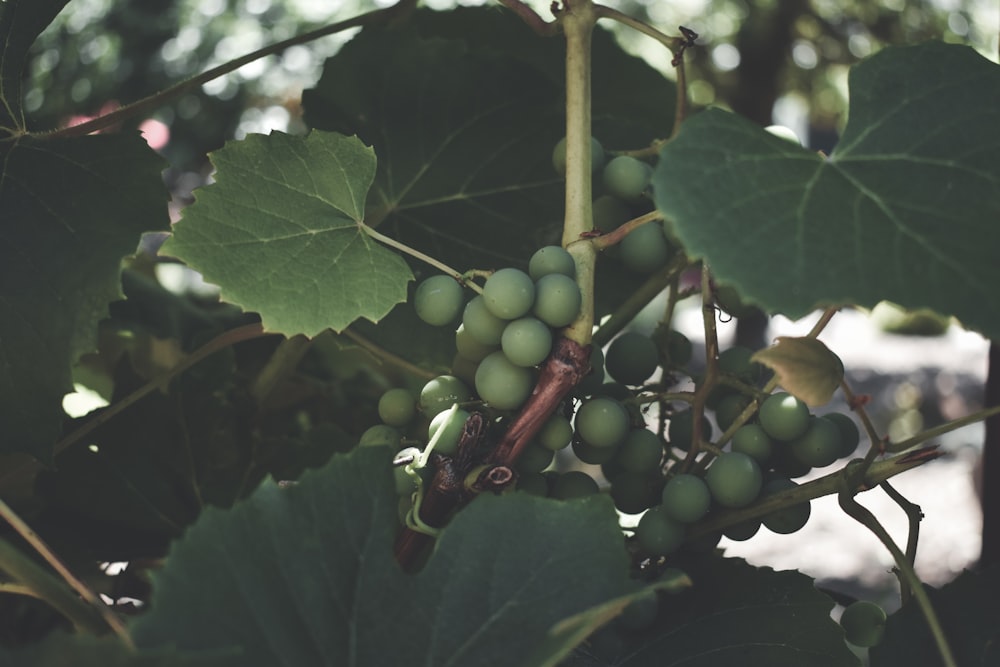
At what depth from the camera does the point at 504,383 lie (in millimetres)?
563

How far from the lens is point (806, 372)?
0.54m

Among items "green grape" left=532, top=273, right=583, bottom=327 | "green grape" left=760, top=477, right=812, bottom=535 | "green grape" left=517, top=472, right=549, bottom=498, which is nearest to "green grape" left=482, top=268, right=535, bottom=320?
"green grape" left=532, top=273, right=583, bottom=327

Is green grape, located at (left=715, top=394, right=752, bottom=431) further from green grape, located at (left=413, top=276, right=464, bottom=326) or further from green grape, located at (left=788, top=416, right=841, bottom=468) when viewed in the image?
green grape, located at (left=413, top=276, right=464, bottom=326)

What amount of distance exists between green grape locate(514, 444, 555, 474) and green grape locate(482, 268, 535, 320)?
8 centimetres

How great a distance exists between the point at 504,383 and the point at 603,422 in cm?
7

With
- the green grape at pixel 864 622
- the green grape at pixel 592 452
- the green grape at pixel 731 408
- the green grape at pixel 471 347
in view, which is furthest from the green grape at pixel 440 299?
the green grape at pixel 864 622

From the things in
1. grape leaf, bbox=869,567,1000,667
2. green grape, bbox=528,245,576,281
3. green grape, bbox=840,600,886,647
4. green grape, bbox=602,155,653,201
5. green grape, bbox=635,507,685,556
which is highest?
green grape, bbox=602,155,653,201

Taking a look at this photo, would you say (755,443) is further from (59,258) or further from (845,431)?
(59,258)

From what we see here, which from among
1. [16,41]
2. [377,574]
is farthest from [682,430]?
[16,41]

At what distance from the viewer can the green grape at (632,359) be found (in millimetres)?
702

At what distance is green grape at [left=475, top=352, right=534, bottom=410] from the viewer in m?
0.56

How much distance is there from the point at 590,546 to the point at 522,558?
0.04m

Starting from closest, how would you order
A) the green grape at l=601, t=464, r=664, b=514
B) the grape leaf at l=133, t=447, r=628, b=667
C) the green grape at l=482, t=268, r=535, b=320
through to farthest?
the grape leaf at l=133, t=447, r=628, b=667
the green grape at l=482, t=268, r=535, b=320
the green grape at l=601, t=464, r=664, b=514

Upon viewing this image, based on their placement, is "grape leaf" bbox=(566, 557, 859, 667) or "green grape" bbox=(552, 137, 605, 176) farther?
"green grape" bbox=(552, 137, 605, 176)
